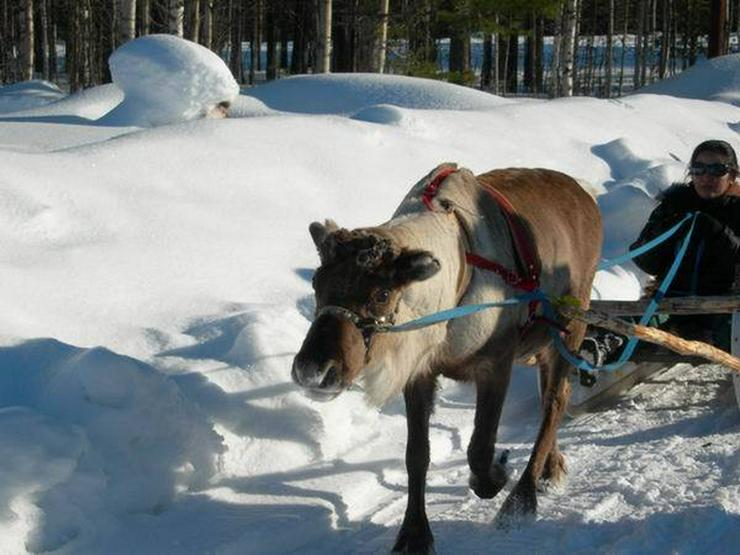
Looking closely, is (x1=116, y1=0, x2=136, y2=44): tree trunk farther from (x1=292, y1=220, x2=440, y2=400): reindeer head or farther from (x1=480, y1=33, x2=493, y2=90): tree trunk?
(x1=480, y1=33, x2=493, y2=90): tree trunk

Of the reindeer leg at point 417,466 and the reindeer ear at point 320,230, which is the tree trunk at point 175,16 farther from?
the reindeer ear at point 320,230

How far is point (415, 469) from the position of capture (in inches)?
159

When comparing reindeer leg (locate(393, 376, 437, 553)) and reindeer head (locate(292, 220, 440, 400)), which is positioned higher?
reindeer head (locate(292, 220, 440, 400))

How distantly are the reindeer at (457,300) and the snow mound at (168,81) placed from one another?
20.4 feet

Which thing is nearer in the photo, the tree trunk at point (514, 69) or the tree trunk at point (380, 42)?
the tree trunk at point (380, 42)

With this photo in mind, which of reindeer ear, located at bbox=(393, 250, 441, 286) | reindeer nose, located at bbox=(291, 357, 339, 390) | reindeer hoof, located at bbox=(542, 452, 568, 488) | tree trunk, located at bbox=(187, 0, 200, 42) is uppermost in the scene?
tree trunk, located at bbox=(187, 0, 200, 42)

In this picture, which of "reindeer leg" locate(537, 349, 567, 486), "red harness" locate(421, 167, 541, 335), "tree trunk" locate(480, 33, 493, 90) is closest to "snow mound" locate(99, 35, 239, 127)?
"reindeer leg" locate(537, 349, 567, 486)

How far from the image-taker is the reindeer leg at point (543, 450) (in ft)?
14.1

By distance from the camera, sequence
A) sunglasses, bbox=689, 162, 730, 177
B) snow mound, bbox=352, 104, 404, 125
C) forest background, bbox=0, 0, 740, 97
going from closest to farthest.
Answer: sunglasses, bbox=689, 162, 730, 177 < snow mound, bbox=352, 104, 404, 125 < forest background, bbox=0, 0, 740, 97

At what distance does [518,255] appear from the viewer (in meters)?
4.30

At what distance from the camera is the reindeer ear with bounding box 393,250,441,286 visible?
131 inches

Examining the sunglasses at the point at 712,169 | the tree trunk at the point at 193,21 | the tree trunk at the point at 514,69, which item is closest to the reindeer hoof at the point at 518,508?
the sunglasses at the point at 712,169

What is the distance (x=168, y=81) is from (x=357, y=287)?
25.7 ft

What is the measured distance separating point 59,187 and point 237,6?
28.3m
